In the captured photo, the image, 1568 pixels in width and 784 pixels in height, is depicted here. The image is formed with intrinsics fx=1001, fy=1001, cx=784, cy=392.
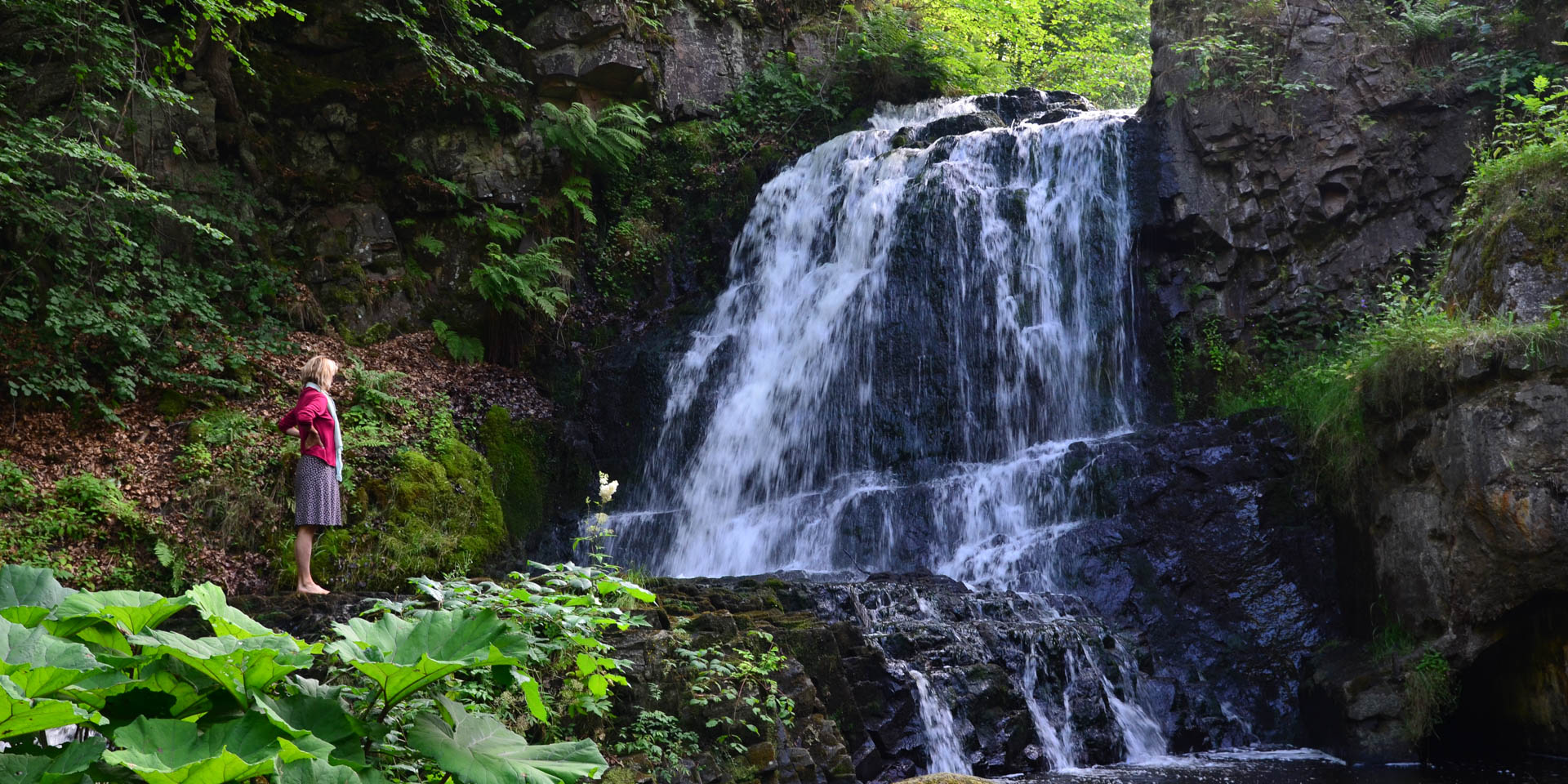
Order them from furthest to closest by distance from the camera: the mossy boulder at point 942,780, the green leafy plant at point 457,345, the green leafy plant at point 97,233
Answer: the green leafy plant at point 457,345 < the green leafy plant at point 97,233 < the mossy boulder at point 942,780

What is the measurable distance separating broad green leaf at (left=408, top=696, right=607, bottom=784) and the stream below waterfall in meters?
4.68

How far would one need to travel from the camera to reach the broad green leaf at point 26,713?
1607 mm

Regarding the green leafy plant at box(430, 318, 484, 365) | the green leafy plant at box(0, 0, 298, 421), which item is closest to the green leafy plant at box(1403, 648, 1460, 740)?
the green leafy plant at box(0, 0, 298, 421)

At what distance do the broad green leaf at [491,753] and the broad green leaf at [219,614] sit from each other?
17.6 inches

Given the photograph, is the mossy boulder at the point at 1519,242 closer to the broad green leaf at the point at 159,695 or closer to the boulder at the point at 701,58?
the broad green leaf at the point at 159,695

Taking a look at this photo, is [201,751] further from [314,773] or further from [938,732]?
[938,732]

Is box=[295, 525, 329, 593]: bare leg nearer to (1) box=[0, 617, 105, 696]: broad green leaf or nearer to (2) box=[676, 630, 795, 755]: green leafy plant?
(2) box=[676, 630, 795, 755]: green leafy plant

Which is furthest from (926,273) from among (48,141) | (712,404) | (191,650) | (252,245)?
(191,650)

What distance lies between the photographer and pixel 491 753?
2236mm

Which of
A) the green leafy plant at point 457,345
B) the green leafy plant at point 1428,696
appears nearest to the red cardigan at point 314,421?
the green leafy plant at point 457,345

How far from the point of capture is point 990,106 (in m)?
14.9

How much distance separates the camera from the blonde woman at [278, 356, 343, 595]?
719 cm

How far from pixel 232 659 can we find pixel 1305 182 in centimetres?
1232

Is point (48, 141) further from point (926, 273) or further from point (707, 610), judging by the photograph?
point (926, 273)
